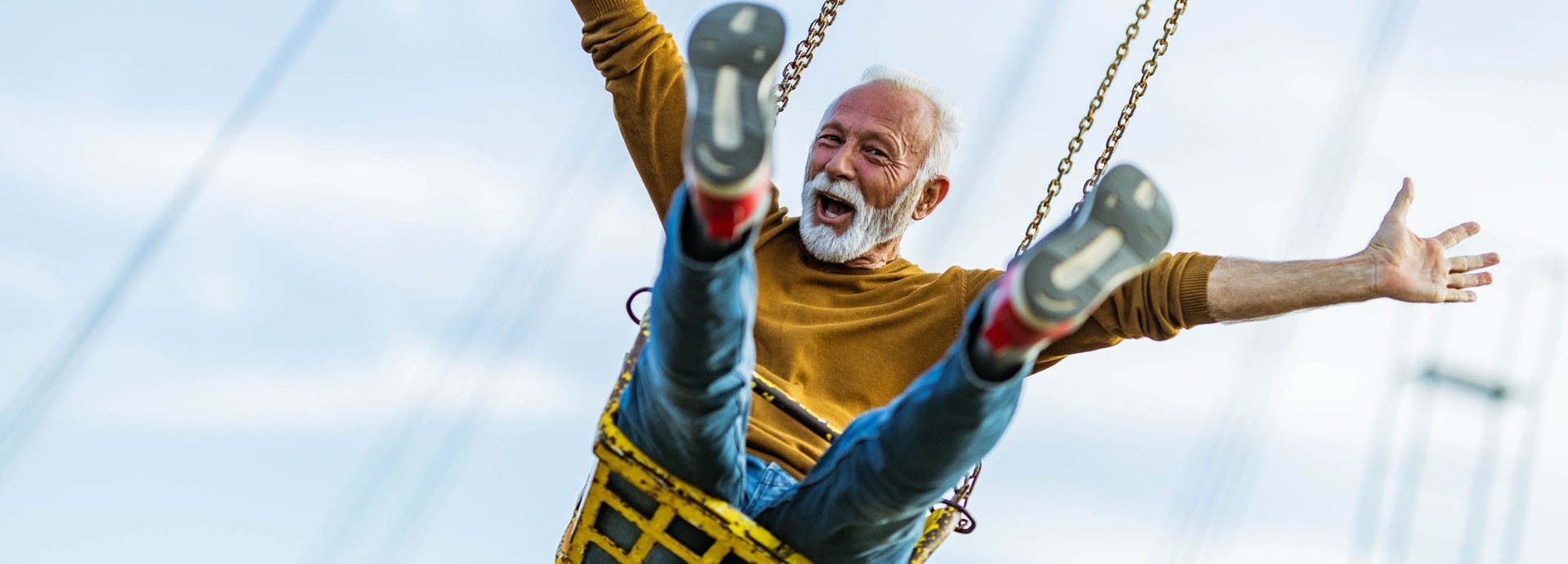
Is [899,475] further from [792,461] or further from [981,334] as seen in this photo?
[792,461]

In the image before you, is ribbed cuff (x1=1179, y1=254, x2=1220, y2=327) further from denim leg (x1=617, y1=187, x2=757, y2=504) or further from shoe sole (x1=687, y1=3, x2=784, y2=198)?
shoe sole (x1=687, y1=3, x2=784, y2=198)

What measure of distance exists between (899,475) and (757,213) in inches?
19.0

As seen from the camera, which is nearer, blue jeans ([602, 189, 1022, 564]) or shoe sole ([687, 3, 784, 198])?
shoe sole ([687, 3, 784, 198])

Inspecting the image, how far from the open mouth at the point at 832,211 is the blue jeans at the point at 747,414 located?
0.87m

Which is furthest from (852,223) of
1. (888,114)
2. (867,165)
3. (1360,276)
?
(1360,276)

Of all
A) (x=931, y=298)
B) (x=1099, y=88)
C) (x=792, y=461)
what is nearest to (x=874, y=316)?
(x=931, y=298)

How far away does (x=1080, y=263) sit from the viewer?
6.92ft

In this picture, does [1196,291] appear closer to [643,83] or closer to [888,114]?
[888,114]

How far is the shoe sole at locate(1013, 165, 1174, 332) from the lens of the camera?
204cm

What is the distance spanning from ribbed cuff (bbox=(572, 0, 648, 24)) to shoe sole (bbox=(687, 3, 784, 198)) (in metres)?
1.18

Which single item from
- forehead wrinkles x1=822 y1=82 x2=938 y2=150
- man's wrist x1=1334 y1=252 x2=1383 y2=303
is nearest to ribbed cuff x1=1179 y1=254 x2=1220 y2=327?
man's wrist x1=1334 y1=252 x2=1383 y2=303

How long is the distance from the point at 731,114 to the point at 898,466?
58 cm

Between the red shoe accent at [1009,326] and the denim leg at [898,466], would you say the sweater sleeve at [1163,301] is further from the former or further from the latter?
the red shoe accent at [1009,326]

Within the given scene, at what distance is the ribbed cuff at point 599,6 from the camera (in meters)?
3.47
